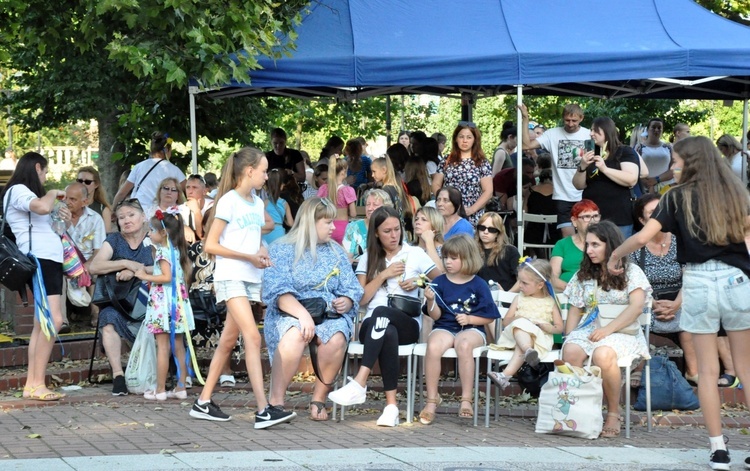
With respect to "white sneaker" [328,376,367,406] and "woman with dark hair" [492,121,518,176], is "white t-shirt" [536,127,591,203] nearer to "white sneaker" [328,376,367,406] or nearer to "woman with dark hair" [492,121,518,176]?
"woman with dark hair" [492,121,518,176]

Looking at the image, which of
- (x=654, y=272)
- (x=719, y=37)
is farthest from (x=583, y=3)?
(x=654, y=272)

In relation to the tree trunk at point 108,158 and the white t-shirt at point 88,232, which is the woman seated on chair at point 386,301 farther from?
the tree trunk at point 108,158

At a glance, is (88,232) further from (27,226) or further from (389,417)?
(389,417)

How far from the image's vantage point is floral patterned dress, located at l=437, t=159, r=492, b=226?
10.9m

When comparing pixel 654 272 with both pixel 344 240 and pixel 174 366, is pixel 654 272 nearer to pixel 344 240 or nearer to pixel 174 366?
pixel 344 240

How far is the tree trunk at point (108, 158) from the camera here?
16.7 meters

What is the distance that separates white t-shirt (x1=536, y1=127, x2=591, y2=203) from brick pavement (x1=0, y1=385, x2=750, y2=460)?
3.46m

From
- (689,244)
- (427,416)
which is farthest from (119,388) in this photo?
(689,244)

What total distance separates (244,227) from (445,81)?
11.8 feet

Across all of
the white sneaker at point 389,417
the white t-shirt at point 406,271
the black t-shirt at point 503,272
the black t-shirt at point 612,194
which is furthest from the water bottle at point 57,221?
the black t-shirt at point 612,194

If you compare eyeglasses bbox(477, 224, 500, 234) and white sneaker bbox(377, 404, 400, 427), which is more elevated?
eyeglasses bbox(477, 224, 500, 234)

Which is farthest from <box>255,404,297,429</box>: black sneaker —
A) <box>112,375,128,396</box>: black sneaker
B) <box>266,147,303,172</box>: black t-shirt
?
<box>266,147,303,172</box>: black t-shirt

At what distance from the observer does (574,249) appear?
8844 mm

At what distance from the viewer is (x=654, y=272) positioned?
8930mm
